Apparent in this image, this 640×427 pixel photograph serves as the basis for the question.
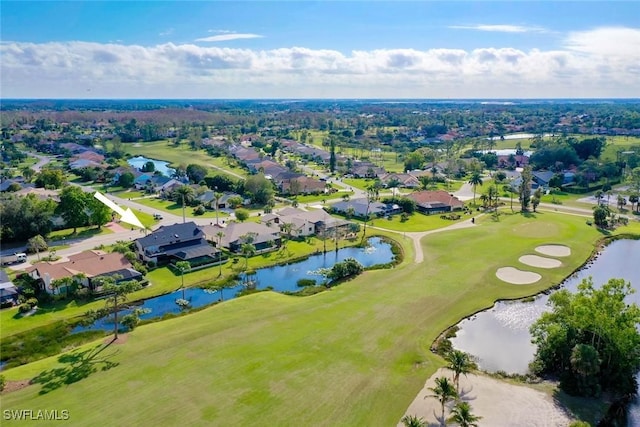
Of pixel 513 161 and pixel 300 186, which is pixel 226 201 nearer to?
pixel 300 186

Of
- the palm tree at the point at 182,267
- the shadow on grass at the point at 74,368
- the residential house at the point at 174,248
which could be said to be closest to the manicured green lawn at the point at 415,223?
the residential house at the point at 174,248

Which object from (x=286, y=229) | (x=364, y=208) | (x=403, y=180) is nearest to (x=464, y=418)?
(x=286, y=229)

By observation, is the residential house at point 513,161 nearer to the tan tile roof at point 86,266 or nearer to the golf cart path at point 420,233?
the golf cart path at point 420,233

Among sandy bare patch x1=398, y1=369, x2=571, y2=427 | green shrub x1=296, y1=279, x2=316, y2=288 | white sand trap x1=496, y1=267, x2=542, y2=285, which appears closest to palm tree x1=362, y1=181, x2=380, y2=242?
green shrub x1=296, y1=279, x2=316, y2=288

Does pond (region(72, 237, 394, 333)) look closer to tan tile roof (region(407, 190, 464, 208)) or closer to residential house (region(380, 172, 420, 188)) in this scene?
tan tile roof (region(407, 190, 464, 208))

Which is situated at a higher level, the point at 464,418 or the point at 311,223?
the point at 311,223

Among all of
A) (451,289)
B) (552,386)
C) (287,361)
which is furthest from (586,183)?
(287,361)
